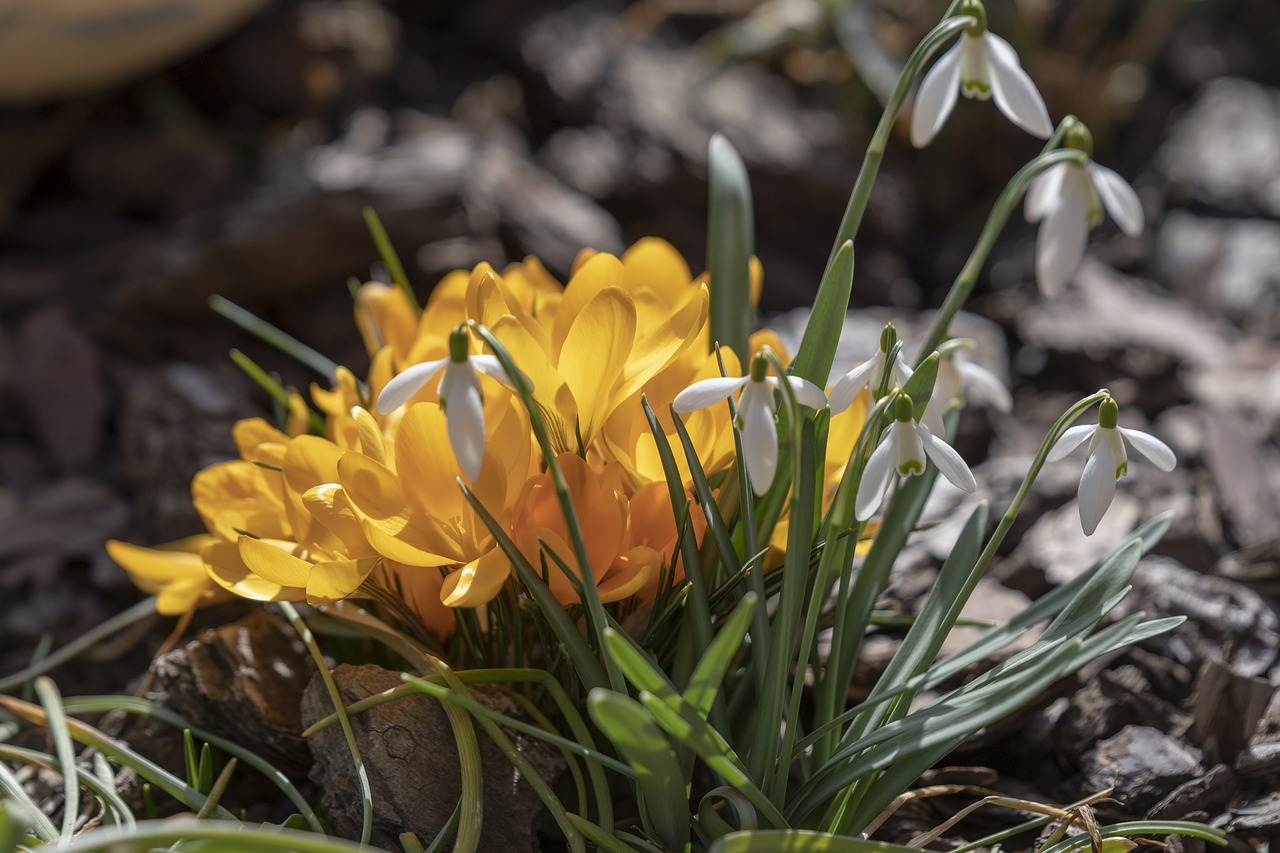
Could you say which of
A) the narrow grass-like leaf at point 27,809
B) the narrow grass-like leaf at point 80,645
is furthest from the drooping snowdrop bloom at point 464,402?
the narrow grass-like leaf at point 80,645

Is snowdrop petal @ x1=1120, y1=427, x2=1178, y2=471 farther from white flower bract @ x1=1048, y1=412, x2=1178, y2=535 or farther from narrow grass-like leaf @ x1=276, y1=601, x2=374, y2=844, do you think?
narrow grass-like leaf @ x1=276, y1=601, x2=374, y2=844

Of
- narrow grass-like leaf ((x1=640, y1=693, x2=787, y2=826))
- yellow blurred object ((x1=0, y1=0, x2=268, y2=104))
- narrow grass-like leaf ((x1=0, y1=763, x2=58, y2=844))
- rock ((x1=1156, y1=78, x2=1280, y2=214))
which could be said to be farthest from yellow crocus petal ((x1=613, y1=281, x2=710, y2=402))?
rock ((x1=1156, y1=78, x2=1280, y2=214))

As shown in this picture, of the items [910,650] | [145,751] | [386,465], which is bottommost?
[145,751]

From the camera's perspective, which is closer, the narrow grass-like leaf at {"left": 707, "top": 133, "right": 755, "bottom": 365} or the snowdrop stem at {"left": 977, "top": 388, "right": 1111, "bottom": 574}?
the snowdrop stem at {"left": 977, "top": 388, "right": 1111, "bottom": 574}

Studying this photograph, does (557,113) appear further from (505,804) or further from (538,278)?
(505,804)

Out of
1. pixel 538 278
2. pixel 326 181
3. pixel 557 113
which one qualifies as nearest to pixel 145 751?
pixel 538 278

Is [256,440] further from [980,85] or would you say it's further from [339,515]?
[980,85]
